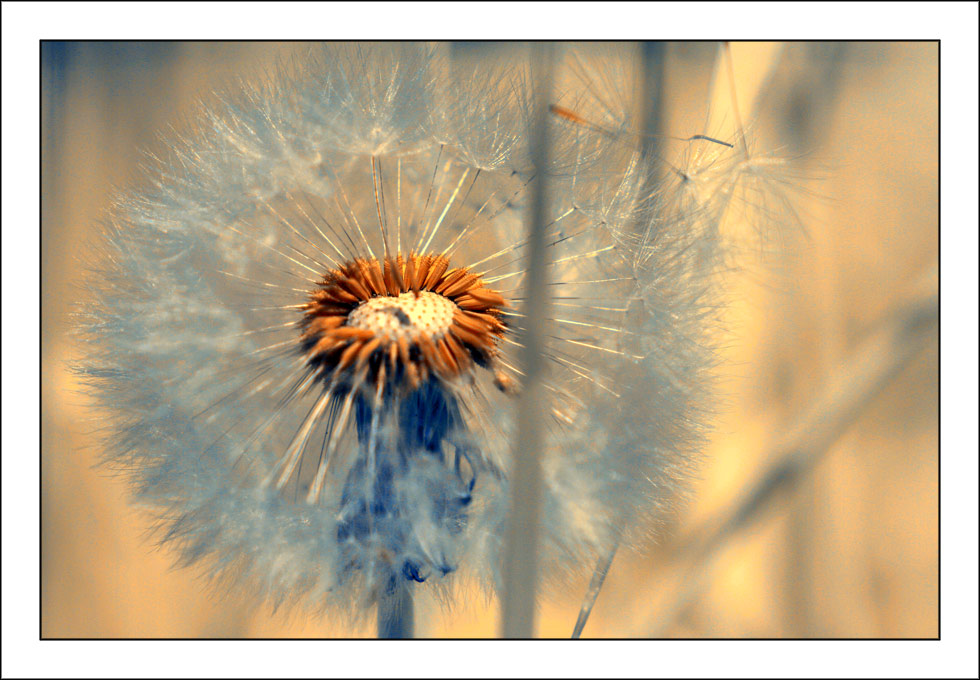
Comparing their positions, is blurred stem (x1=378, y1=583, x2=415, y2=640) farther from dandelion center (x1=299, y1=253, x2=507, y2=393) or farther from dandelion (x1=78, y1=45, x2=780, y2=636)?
dandelion center (x1=299, y1=253, x2=507, y2=393)

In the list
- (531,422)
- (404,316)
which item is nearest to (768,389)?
(531,422)

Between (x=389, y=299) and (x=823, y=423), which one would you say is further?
(x=823, y=423)

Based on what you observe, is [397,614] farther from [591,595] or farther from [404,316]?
[404,316]

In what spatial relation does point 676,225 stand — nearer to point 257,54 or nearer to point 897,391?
point 897,391

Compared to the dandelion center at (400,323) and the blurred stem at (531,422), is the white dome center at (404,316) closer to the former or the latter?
the dandelion center at (400,323)

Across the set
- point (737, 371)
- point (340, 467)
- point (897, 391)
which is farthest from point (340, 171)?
point (897, 391)

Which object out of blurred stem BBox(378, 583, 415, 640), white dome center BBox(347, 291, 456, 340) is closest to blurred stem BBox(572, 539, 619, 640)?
blurred stem BBox(378, 583, 415, 640)
